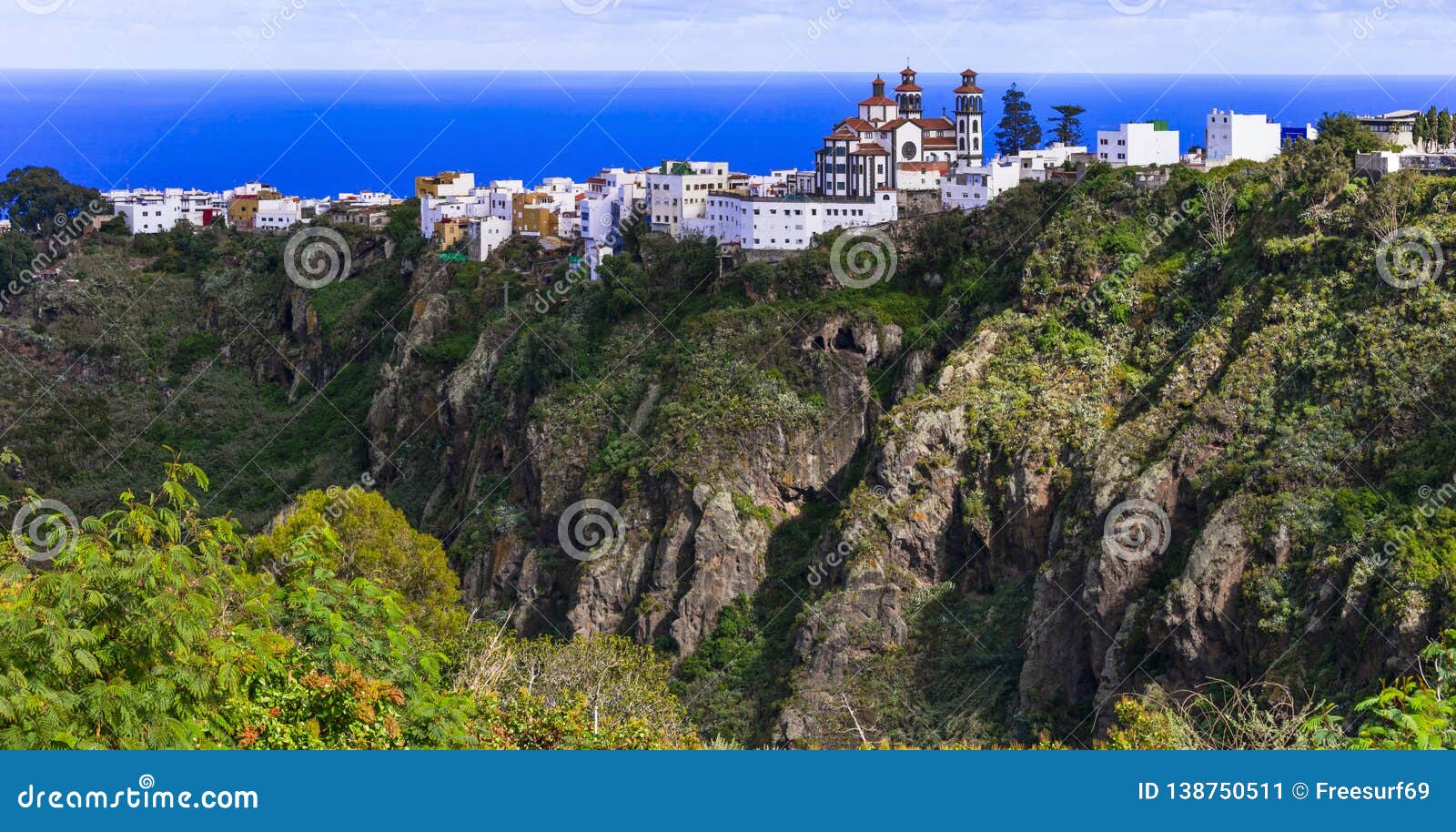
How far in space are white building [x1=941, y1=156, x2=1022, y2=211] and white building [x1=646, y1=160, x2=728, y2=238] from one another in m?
8.89

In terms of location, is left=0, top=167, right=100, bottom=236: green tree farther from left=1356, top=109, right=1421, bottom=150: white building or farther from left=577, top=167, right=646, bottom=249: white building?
left=1356, top=109, right=1421, bottom=150: white building

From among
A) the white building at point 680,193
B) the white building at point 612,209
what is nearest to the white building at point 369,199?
the white building at point 612,209

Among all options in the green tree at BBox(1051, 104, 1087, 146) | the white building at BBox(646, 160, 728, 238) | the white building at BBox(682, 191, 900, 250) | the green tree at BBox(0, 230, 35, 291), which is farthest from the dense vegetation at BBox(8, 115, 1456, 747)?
the green tree at BBox(1051, 104, 1087, 146)

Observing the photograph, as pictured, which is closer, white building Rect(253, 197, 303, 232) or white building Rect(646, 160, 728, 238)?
white building Rect(646, 160, 728, 238)

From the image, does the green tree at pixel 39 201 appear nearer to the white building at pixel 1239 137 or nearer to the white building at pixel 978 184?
the white building at pixel 978 184

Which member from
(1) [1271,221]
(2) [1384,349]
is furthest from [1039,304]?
(2) [1384,349]

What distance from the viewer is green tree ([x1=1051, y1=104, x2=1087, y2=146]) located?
3108 inches

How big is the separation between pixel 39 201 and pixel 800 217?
4331 centimetres

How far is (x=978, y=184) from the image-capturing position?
2665 inches

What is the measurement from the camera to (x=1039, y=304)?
59.3 metres

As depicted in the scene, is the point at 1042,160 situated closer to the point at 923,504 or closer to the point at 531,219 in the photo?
the point at 923,504

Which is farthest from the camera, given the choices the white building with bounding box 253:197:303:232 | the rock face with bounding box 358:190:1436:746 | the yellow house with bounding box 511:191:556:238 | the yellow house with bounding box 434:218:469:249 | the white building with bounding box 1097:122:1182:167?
the white building with bounding box 253:197:303:232

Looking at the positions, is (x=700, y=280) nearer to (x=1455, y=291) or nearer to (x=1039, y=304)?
(x=1039, y=304)

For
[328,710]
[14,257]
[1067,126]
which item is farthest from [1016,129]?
[328,710]
